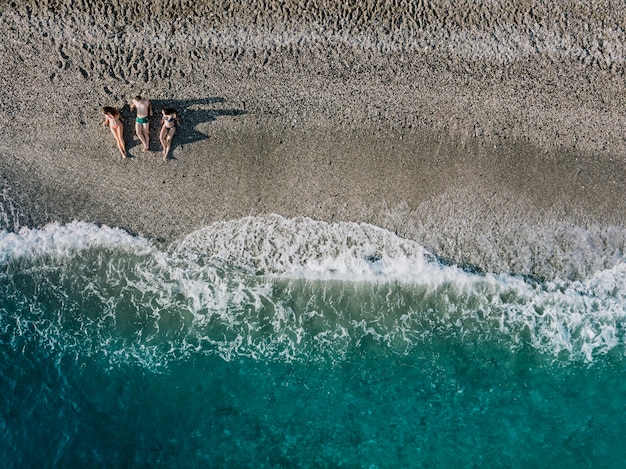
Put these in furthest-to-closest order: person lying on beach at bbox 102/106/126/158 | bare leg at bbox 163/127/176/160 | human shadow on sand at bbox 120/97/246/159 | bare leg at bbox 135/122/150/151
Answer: human shadow on sand at bbox 120/97/246/159
bare leg at bbox 163/127/176/160
bare leg at bbox 135/122/150/151
person lying on beach at bbox 102/106/126/158

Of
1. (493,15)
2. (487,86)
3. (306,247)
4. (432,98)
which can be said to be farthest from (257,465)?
(493,15)

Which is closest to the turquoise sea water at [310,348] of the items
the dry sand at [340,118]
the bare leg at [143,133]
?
the dry sand at [340,118]

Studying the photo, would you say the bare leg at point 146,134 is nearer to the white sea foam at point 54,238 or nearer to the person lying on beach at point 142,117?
the person lying on beach at point 142,117

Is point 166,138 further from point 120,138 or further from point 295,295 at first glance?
point 295,295

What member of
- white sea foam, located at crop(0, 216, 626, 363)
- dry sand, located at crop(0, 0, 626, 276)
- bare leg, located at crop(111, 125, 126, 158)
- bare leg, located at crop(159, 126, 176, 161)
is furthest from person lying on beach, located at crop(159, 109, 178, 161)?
white sea foam, located at crop(0, 216, 626, 363)

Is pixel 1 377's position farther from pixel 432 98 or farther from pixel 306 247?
pixel 432 98

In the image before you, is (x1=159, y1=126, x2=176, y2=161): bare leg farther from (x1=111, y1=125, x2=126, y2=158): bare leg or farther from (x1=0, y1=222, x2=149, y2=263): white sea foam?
(x1=0, y1=222, x2=149, y2=263): white sea foam
